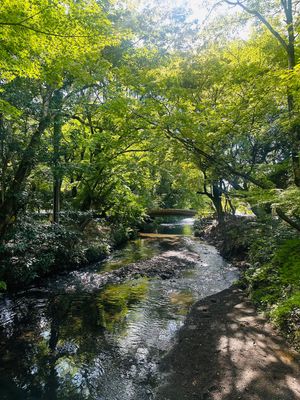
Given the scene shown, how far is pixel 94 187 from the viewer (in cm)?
1656

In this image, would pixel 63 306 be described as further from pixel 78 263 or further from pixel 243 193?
pixel 243 193

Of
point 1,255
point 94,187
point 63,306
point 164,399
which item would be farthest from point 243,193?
point 94,187

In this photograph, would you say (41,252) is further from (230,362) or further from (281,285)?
(281,285)

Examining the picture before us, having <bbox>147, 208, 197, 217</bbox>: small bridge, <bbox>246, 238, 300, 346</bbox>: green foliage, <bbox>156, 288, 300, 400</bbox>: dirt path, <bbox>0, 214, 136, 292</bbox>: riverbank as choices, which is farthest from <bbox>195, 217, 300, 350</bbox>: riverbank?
<bbox>147, 208, 197, 217</bbox>: small bridge

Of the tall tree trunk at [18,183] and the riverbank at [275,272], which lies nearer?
the riverbank at [275,272]

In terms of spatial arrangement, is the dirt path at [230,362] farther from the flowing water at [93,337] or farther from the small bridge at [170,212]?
the small bridge at [170,212]

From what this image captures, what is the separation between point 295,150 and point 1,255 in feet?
32.8

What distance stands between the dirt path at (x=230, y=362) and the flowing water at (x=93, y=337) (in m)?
0.38

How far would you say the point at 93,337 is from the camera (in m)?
6.46

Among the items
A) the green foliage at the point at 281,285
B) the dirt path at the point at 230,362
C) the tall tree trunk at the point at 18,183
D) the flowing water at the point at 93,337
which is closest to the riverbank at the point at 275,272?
the green foliage at the point at 281,285

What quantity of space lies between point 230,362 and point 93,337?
10.4 ft

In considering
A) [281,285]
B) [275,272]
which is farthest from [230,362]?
[275,272]

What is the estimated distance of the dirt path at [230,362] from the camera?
4293 mm

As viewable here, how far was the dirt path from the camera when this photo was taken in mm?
4293
